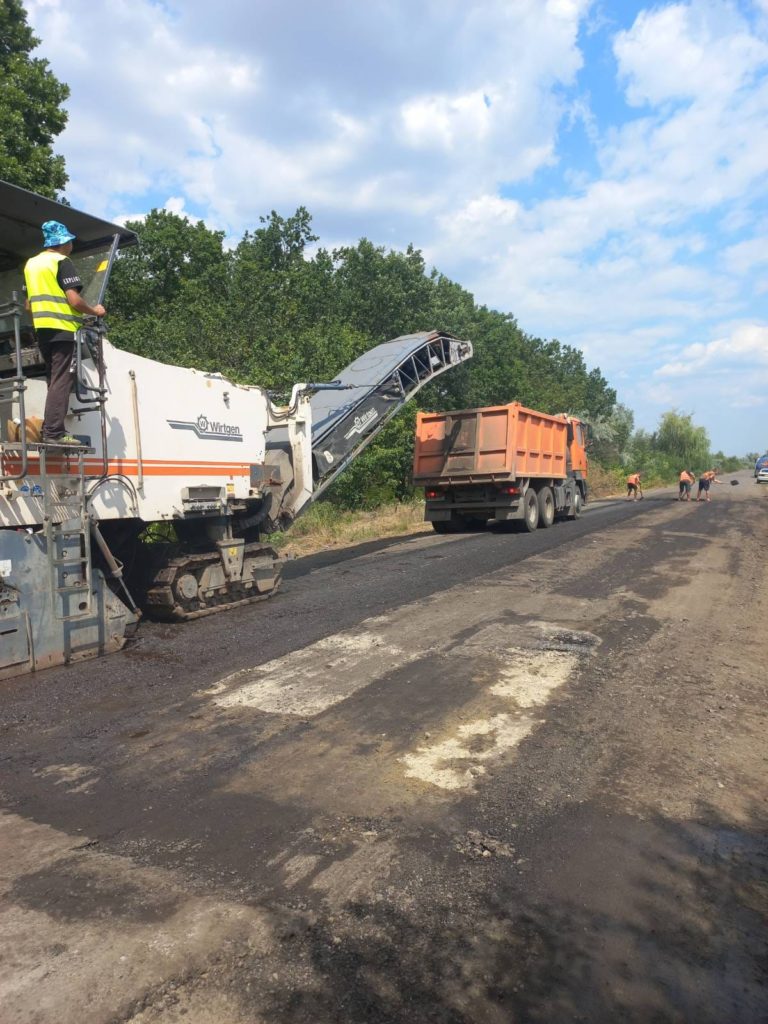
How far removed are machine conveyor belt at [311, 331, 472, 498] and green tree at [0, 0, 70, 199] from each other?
10.4 metres

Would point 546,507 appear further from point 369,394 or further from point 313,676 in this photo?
point 313,676

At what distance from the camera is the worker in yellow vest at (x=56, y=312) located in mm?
5711

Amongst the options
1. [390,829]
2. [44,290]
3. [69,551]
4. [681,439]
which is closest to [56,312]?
[44,290]

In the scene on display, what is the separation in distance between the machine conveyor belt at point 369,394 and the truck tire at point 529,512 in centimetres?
340

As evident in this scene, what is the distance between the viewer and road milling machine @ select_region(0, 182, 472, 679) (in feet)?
18.6

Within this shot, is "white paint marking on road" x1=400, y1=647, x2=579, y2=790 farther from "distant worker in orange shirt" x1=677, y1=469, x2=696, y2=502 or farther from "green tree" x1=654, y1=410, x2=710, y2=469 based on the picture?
"green tree" x1=654, y1=410, x2=710, y2=469

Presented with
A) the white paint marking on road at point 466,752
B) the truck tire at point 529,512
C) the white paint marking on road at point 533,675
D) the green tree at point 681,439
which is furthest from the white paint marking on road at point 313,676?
the green tree at point 681,439

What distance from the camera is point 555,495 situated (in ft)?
58.7

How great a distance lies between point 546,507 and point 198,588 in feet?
36.0

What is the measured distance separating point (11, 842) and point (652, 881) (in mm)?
2834

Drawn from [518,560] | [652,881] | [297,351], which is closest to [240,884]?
[652,881]

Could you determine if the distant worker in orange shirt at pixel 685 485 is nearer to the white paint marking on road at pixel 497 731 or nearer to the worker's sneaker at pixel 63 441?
the white paint marking on road at pixel 497 731

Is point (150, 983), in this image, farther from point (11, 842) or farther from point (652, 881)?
point (652, 881)

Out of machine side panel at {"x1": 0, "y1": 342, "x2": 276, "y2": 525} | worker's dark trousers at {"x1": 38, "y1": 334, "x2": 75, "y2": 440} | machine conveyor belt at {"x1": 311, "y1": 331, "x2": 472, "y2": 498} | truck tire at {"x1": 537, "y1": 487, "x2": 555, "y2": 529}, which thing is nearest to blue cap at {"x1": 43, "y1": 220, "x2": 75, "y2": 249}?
worker's dark trousers at {"x1": 38, "y1": 334, "x2": 75, "y2": 440}
